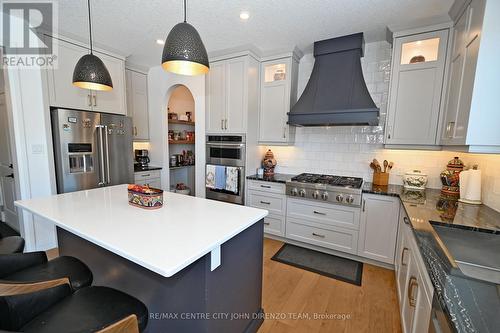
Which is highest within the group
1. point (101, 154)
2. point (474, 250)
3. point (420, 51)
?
point (420, 51)

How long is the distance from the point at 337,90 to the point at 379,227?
1696mm

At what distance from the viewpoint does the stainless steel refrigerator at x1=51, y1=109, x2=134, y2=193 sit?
273cm

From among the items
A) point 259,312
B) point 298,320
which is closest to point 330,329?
point 298,320

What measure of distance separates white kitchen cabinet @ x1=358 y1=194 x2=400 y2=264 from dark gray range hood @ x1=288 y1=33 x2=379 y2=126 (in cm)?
90

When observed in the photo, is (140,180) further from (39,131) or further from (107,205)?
(107,205)

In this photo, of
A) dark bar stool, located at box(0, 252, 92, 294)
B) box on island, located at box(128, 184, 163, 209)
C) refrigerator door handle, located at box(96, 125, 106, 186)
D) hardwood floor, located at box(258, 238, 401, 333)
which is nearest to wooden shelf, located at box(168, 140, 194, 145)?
refrigerator door handle, located at box(96, 125, 106, 186)

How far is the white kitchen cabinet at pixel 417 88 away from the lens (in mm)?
2277

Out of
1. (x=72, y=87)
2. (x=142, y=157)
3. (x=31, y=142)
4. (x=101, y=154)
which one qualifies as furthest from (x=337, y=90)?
(x=31, y=142)

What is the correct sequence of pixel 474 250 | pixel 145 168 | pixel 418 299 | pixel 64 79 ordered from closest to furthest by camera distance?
1. pixel 418 299
2. pixel 474 250
3. pixel 64 79
4. pixel 145 168

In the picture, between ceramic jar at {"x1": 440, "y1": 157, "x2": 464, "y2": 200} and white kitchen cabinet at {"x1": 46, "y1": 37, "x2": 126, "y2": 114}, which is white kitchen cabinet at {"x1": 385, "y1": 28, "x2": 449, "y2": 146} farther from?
white kitchen cabinet at {"x1": 46, "y1": 37, "x2": 126, "y2": 114}

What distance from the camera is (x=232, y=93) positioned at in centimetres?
325

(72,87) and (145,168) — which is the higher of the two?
(72,87)

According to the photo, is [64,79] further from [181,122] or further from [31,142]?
[181,122]

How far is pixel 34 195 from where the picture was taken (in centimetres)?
262
